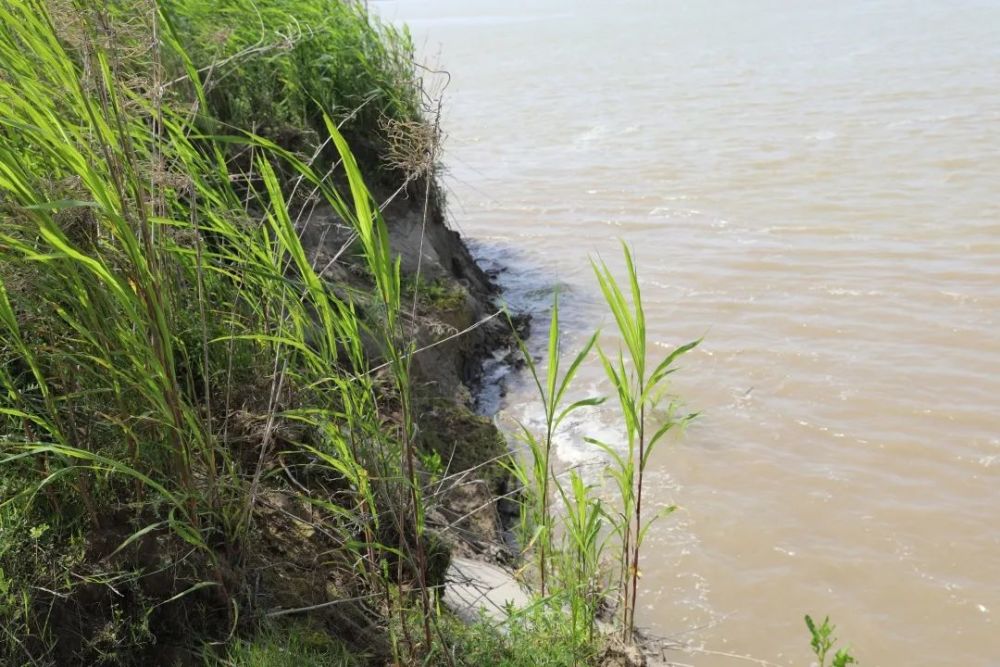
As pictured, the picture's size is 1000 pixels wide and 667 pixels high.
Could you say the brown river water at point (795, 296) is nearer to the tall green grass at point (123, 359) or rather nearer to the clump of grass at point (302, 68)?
the clump of grass at point (302, 68)

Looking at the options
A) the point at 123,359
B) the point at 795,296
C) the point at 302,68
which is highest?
the point at 302,68

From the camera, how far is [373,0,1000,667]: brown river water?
3.74m

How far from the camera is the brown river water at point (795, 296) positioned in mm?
3736

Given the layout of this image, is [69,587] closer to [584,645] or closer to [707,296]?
[584,645]

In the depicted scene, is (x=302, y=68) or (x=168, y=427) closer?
(x=168, y=427)

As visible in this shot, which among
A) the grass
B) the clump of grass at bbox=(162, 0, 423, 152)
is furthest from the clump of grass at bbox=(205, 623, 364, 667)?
the clump of grass at bbox=(162, 0, 423, 152)

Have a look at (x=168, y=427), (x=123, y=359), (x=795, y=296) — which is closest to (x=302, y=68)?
(x=123, y=359)

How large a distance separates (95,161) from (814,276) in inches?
203

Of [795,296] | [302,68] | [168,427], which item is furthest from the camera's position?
[795,296]

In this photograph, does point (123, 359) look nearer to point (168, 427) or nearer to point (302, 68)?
point (168, 427)

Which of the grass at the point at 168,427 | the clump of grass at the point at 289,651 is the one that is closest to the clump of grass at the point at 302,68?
the grass at the point at 168,427

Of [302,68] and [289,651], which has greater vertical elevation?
[302,68]

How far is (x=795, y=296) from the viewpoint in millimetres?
6168

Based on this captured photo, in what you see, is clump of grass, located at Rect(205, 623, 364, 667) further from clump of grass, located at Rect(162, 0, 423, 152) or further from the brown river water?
clump of grass, located at Rect(162, 0, 423, 152)
